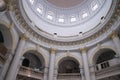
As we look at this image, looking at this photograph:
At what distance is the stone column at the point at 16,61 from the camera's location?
13.4 metres

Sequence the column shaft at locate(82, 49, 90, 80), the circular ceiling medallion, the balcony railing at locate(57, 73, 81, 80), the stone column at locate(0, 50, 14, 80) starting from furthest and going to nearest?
the circular ceiling medallion < the balcony railing at locate(57, 73, 81, 80) < the column shaft at locate(82, 49, 90, 80) < the stone column at locate(0, 50, 14, 80)

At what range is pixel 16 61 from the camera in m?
14.5

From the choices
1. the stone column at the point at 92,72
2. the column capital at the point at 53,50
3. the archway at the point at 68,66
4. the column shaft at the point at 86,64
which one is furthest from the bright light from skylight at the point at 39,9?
the stone column at the point at 92,72

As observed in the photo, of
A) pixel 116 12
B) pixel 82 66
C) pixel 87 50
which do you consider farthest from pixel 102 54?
pixel 116 12

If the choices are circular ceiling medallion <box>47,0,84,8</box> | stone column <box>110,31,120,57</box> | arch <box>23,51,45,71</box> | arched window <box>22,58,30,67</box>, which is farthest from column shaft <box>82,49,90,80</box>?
circular ceiling medallion <box>47,0,84,8</box>

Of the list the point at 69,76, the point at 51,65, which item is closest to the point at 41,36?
the point at 51,65

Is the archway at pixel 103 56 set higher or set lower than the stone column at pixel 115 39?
lower

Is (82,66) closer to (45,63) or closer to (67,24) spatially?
(45,63)

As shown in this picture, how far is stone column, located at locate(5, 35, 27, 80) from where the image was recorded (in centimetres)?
1337

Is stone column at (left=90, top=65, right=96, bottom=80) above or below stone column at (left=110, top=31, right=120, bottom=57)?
below

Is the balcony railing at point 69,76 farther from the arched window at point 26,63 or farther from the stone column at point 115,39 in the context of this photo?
the stone column at point 115,39

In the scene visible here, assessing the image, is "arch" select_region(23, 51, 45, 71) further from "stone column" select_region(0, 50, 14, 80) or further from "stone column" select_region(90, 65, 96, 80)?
"stone column" select_region(90, 65, 96, 80)

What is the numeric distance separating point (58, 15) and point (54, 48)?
10.2m

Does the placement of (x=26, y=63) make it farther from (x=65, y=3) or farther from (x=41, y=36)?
(x=65, y=3)
